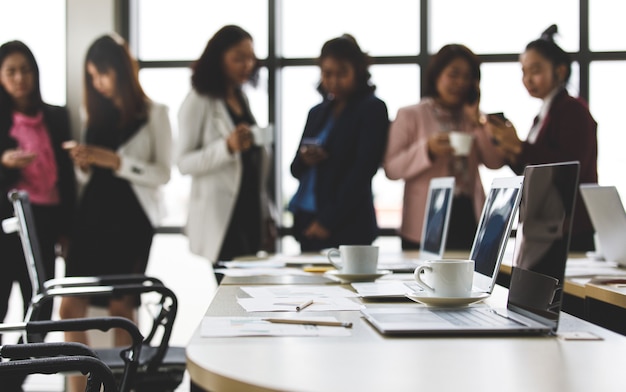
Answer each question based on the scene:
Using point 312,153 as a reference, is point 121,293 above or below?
below

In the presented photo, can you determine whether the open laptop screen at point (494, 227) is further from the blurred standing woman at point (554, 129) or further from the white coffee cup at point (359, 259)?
the blurred standing woman at point (554, 129)

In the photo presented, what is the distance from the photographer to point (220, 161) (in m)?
3.60

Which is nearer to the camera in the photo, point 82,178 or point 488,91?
point 82,178

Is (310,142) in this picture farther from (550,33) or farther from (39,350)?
(39,350)

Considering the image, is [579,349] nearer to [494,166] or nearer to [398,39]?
[494,166]

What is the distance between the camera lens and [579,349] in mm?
1162

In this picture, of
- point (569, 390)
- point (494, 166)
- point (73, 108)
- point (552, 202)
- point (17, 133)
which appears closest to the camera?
point (569, 390)

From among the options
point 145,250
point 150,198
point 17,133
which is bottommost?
point 145,250

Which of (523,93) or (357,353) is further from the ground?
(523,93)

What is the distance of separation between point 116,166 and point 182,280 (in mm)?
1179

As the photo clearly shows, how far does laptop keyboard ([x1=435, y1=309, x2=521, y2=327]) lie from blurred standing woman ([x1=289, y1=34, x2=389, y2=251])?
6.41 feet

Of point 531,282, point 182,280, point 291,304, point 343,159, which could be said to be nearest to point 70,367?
point 291,304

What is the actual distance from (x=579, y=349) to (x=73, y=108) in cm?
379

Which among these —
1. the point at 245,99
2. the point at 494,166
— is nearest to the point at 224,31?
the point at 245,99
